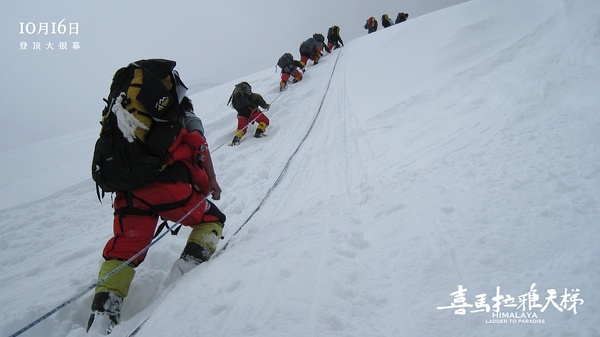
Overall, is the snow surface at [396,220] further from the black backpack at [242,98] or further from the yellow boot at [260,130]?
the black backpack at [242,98]

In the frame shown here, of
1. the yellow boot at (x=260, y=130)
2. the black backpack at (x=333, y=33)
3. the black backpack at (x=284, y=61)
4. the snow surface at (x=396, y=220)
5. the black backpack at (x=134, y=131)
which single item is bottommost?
the snow surface at (x=396, y=220)

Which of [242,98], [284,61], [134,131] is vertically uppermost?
[284,61]

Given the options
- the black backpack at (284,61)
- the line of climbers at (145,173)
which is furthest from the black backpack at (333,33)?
the line of climbers at (145,173)

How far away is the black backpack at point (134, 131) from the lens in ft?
6.01

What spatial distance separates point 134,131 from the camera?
184 cm

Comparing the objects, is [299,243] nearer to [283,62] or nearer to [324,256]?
[324,256]

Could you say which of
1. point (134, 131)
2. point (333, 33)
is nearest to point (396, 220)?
point (134, 131)

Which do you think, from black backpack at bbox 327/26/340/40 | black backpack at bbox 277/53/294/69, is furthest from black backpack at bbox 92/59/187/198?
black backpack at bbox 327/26/340/40

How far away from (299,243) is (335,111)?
13.2ft

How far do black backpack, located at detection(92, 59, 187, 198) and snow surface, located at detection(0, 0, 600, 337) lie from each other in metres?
0.81

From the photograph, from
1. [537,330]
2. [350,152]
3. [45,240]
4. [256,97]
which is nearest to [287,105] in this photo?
[256,97]

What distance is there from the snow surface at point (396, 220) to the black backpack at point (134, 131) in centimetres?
81

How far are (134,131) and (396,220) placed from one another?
182 centimetres

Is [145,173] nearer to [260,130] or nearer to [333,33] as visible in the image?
[260,130]
